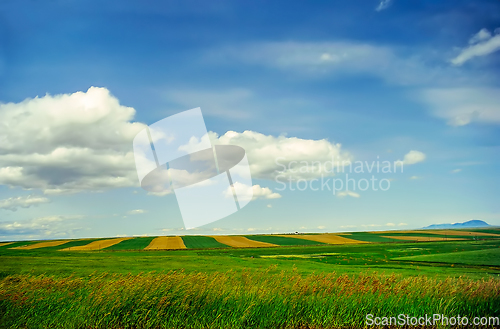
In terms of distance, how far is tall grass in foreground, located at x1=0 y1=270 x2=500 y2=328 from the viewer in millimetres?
13719

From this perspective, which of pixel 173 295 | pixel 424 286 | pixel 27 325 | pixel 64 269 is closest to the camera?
pixel 27 325

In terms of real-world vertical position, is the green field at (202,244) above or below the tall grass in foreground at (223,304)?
below

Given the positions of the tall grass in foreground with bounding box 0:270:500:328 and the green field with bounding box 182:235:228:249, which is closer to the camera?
the tall grass in foreground with bounding box 0:270:500:328

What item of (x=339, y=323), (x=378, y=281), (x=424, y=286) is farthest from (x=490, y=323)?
(x=339, y=323)

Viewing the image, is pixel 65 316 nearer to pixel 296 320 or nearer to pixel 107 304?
pixel 107 304

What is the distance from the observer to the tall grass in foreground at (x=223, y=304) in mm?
13719

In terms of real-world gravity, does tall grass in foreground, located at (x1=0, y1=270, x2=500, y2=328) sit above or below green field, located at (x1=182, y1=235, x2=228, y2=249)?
above

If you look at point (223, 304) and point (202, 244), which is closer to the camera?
point (223, 304)

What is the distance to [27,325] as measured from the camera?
44.4 feet

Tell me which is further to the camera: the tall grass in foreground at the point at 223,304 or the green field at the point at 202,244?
the green field at the point at 202,244

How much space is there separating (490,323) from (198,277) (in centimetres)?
1276

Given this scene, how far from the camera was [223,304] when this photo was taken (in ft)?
46.9

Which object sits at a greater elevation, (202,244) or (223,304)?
(223,304)

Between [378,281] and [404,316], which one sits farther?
[378,281]
